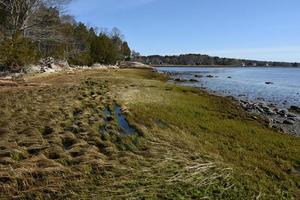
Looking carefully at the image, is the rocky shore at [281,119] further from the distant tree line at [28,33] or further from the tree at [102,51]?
the tree at [102,51]

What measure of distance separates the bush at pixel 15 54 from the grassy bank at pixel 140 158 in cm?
2033

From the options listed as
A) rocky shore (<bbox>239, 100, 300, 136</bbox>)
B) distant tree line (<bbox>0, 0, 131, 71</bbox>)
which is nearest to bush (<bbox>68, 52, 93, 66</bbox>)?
distant tree line (<bbox>0, 0, 131, 71</bbox>)

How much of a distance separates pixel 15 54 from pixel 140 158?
2936 centimetres

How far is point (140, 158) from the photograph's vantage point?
9055mm

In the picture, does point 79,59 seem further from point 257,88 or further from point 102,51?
point 257,88

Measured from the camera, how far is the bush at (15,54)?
33.4 meters

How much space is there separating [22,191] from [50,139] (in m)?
3.65

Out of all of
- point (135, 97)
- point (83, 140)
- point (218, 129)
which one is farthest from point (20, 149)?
point (135, 97)

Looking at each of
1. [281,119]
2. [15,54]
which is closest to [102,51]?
[15,54]

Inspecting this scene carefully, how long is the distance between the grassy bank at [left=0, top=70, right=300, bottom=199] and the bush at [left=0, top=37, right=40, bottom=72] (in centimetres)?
2033

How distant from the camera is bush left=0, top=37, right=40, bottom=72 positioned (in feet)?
109

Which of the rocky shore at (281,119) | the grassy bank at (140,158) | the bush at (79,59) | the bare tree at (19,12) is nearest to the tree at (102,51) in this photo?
the bush at (79,59)

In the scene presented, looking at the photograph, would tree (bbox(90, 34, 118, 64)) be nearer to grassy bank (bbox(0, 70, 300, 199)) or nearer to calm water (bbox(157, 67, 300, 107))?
calm water (bbox(157, 67, 300, 107))

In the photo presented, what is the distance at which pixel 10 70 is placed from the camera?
36.0 metres
